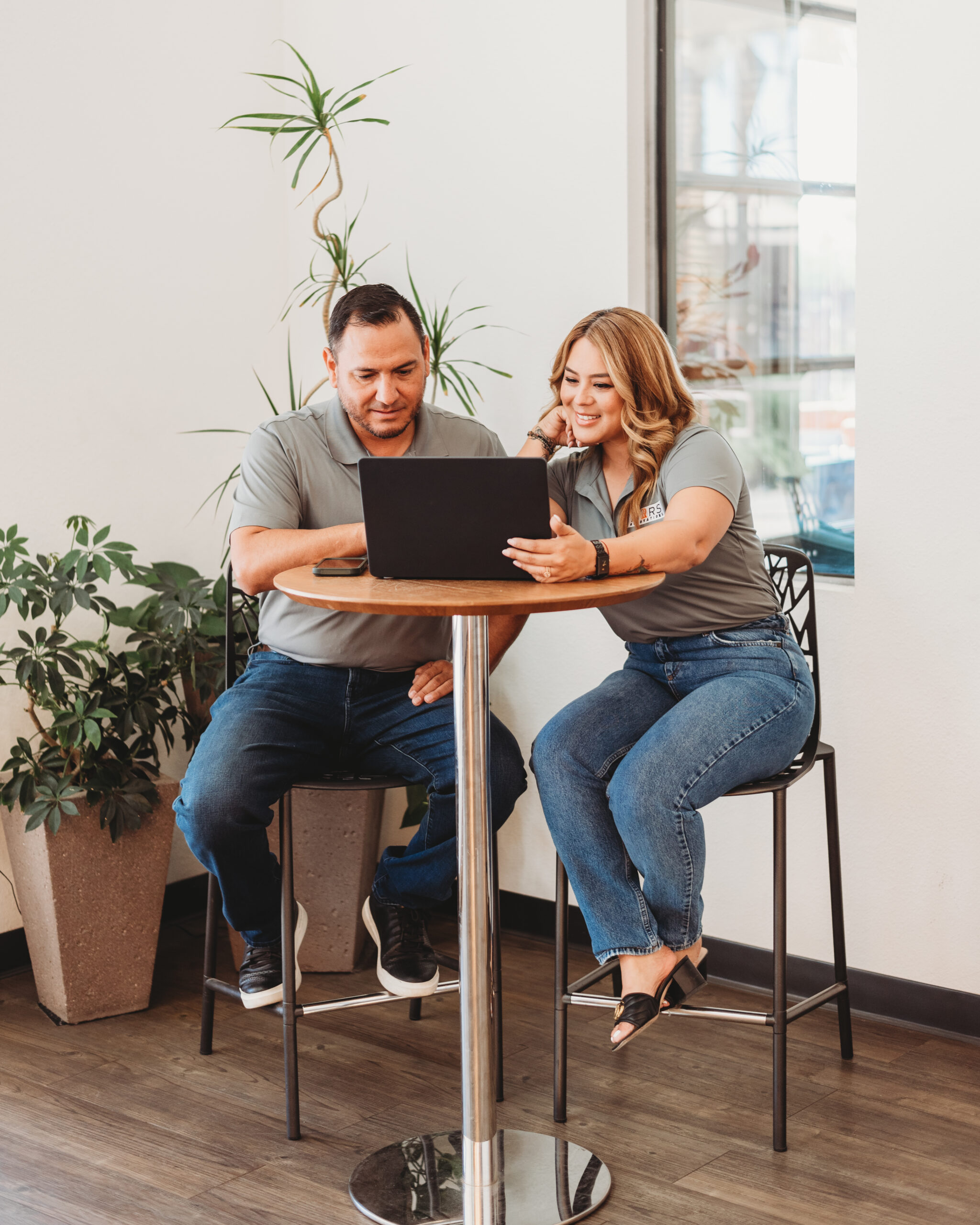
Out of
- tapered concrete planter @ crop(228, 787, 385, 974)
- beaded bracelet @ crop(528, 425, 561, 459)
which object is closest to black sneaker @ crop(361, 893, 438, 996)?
tapered concrete planter @ crop(228, 787, 385, 974)

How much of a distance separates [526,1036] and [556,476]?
3.74ft

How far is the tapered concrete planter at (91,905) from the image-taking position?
271cm

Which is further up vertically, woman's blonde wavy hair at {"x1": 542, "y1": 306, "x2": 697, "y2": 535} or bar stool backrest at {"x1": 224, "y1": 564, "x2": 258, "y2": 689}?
woman's blonde wavy hair at {"x1": 542, "y1": 306, "x2": 697, "y2": 535}

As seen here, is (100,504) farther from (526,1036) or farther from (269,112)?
(526,1036)

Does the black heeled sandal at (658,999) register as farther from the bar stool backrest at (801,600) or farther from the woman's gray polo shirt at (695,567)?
the woman's gray polo shirt at (695,567)

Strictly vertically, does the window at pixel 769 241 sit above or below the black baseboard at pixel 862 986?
above

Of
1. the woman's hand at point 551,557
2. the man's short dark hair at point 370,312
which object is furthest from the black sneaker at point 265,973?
the man's short dark hair at point 370,312

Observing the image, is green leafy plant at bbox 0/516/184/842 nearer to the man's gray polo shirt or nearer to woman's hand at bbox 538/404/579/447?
the man's gray polo shirt

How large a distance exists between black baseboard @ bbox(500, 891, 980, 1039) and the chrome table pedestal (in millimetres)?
796

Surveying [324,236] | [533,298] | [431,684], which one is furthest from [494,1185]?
[324,236]

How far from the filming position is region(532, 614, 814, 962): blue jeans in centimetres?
200

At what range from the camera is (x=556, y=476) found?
2.35m

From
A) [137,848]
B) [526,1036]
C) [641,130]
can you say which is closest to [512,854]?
[526,1036]

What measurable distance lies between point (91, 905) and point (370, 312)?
4.57 feet
